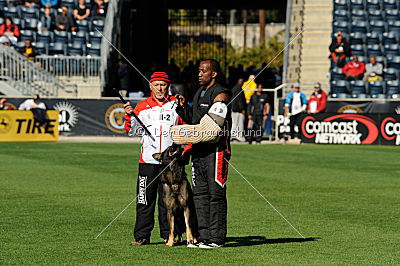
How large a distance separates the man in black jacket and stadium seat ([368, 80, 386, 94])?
24.4 metres

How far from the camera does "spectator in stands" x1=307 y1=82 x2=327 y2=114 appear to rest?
92.0 feet

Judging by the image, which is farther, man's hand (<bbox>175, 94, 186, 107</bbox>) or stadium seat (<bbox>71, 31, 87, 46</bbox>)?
stadium seat (<bbox>71, 31, 87, 46</bbox>)

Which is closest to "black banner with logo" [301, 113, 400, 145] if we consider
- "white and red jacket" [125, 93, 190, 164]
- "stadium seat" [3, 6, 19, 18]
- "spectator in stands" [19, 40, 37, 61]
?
"spectator in stands" [19, 40, 37, 61]

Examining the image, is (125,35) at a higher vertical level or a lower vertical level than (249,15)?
lower

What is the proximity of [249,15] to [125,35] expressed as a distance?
5839cm

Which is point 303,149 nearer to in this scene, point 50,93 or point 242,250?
point 50,93

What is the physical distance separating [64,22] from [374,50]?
12829 millimetres

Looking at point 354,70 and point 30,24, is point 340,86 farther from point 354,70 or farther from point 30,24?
point 30,24

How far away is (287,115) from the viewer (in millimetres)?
29109

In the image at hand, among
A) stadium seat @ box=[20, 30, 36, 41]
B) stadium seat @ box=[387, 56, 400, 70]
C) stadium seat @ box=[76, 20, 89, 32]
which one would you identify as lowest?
stadium seat @ box=[387, 56, 400, 70]

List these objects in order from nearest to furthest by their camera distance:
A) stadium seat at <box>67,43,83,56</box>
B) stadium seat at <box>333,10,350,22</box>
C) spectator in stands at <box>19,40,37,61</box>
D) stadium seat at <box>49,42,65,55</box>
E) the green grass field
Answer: the green grass field
spectator in stands at <box>19,40,37,61</box>
stadium seat at <box>49,42,65,55</box>
stadium seat at <box>67,43,83,56</box>
stadium seat at <box>333,10,350,22</box>

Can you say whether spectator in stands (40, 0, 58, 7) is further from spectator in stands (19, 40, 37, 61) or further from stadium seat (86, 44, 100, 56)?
spectator in stands (19, 40, 37, 61)

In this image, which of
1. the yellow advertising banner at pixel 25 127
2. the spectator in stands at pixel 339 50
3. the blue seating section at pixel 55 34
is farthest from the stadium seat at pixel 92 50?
the spectator in stands at pixel 339 50

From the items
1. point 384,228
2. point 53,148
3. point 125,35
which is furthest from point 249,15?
point 384,228
